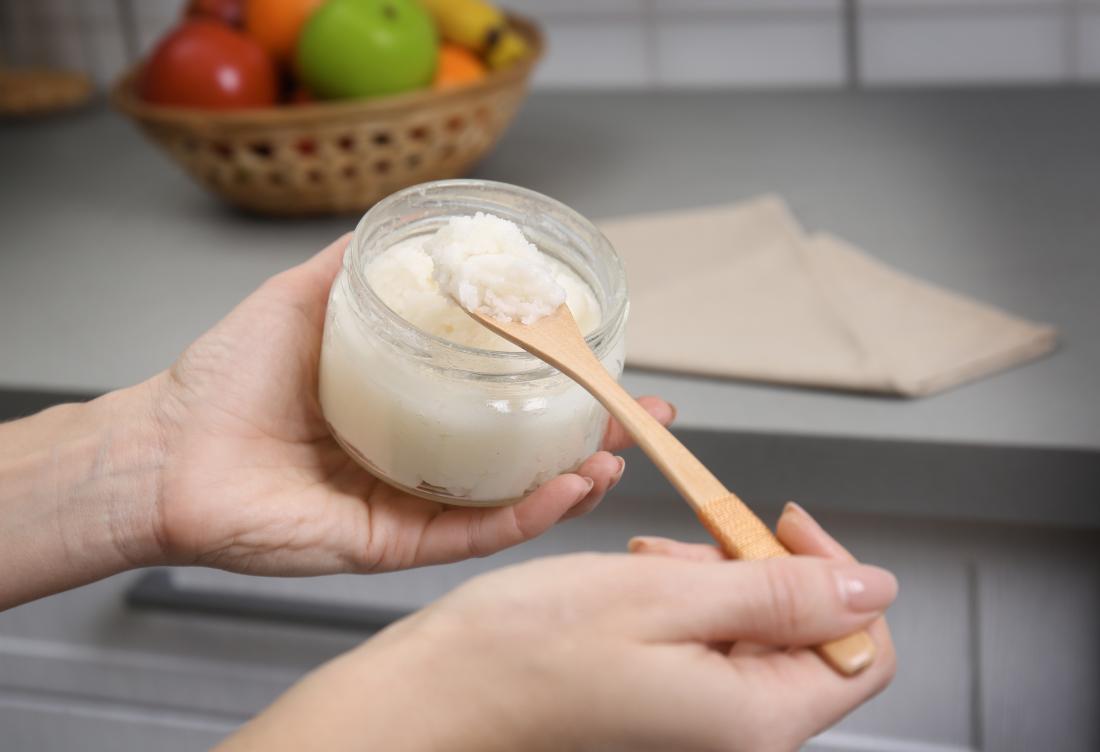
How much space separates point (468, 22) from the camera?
49.7 inches

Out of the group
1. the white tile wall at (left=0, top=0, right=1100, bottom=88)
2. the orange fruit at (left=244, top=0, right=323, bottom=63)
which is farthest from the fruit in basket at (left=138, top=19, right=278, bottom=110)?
the white tile wall at (left=0, top=0, right=1100, bottom=88)

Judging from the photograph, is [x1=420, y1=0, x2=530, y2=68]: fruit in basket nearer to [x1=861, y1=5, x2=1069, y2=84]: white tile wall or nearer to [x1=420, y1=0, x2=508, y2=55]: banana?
[x1=420, y1=0, x2=508, y2=55]: banana

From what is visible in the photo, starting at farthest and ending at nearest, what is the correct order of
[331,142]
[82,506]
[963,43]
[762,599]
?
[963,43] < [331,142] < [82,506] < [762,599]

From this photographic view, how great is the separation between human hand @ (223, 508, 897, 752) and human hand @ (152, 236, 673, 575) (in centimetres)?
13

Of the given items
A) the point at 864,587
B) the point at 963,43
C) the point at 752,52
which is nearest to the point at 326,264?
the point at 864,587

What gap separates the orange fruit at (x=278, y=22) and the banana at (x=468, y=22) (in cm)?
15

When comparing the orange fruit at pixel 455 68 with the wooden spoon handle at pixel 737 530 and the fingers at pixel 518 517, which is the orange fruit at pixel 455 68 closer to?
the fingers at pixel 518 517

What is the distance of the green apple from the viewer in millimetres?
1127

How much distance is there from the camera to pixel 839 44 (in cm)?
152

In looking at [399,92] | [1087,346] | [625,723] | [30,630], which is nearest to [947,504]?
[1087,346]

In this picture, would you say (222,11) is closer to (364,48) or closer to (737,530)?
(364,48)

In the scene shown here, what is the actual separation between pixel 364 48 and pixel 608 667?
2.65 ft

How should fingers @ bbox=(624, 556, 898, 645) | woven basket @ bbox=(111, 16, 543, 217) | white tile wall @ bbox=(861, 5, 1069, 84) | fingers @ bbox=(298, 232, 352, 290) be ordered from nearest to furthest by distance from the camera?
fingers @ bbox=(624, 556, 898, 645) → fingers @ bbox=(298, 232, 352, 290) → woven basket @ bbox=(111, 16, 543, 217) → white tile wall @ bbox=(861, 5, 1069, 84)

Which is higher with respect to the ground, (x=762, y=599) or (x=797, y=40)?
(x=797, y=40)
